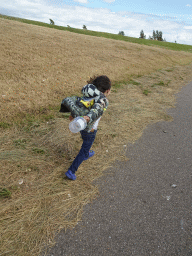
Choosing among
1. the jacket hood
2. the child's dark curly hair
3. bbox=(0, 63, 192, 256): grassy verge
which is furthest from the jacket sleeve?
bbox=(0, 63, 192, 256): grassy verge

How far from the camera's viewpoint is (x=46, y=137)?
3.63 meters

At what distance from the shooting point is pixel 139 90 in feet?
25.9

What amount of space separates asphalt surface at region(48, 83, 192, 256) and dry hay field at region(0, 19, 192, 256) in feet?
0.57

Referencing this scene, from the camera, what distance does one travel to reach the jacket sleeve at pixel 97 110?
1.83m

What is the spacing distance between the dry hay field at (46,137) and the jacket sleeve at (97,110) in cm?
121

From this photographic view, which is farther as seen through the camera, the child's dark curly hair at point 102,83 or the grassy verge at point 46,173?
the child's dark curly hair at point 102,83

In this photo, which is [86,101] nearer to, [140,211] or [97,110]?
[97,110]

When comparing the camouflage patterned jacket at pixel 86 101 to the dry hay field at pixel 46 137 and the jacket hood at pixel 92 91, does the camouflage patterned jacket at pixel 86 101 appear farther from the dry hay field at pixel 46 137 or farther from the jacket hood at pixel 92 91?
the dry hay field at pixel 46 137

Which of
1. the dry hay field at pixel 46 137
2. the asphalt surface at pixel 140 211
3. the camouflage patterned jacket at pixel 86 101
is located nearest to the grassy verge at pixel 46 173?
the dry hay field at pixel 46 137

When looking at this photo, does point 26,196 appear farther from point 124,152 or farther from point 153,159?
point 153,159

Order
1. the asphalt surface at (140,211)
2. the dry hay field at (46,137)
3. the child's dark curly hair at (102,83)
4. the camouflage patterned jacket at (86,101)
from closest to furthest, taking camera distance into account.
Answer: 1. the asphalt surface at (140,211)
2. the dry hay field at (46,137)
3. the camouflage patterned jacket at (86,101)
4. the child's dark curly hair at (102,83)

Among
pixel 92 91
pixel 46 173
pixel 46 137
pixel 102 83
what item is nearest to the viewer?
pixel 92 91

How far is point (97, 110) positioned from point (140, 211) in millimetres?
1474

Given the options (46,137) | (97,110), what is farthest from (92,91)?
(46,137)
